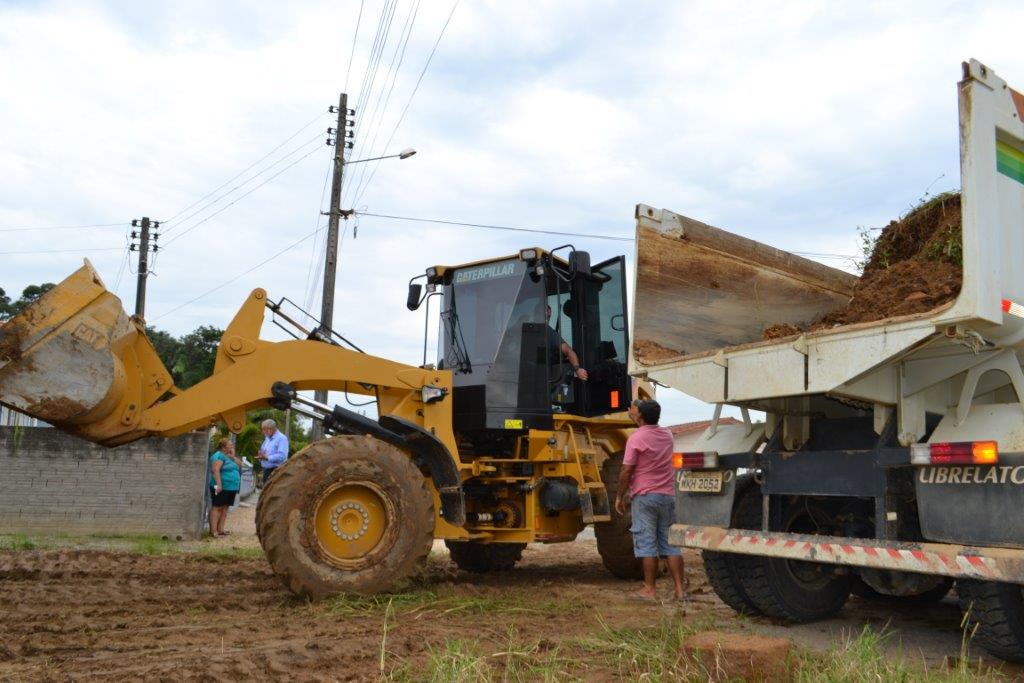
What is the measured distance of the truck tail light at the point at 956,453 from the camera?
4609 mm

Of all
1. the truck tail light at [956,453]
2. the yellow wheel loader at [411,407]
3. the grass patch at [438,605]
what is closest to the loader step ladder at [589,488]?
the yellow wheel loader at [411,407]

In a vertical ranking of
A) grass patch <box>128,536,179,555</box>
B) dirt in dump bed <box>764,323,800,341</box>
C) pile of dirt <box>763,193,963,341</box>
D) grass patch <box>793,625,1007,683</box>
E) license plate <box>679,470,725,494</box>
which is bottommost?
grass patch <box>128,536,179,555</box>

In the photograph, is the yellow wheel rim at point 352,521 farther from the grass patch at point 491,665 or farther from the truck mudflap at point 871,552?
the truck mudflap at point 871,552

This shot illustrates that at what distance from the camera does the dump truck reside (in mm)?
4680

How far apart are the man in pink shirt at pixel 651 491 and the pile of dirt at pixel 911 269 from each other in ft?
4.00

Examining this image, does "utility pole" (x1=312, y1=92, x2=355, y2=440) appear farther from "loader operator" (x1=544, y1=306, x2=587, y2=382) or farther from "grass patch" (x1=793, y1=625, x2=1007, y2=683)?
"grass patch" (x1=793, y1=625, x2=1007, y2=683)

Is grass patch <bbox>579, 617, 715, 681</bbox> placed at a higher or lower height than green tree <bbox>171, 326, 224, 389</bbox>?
lower

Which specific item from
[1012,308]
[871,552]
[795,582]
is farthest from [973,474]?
[795,582]

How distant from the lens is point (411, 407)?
24.6 ft

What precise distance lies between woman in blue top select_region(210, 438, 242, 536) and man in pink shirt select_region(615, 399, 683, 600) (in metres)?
6.92

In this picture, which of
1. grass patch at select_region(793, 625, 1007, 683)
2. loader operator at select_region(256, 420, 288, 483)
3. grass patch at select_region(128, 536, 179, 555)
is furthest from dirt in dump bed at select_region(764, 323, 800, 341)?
loader operator at select_region(256, 420, 288, 483)

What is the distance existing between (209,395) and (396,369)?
1444mm

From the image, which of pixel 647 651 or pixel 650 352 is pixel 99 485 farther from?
pixel 647 651

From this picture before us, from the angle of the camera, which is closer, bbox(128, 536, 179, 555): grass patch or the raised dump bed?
the raised dump bed
